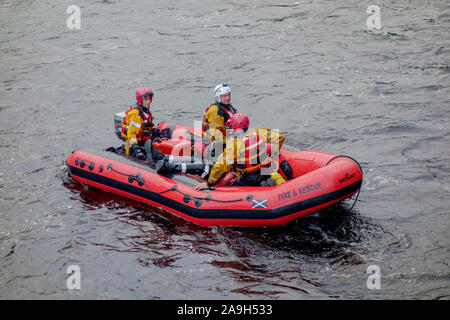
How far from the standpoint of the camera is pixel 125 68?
1278cm

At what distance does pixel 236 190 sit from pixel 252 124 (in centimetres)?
358

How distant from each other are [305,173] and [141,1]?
490 inches

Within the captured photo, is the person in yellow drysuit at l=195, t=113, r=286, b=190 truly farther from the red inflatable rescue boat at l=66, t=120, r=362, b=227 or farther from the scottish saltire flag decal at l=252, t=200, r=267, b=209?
the scottish saltire flag decal at l=252, t=200, r=267, b=209

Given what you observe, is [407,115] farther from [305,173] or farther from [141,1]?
[141,1]

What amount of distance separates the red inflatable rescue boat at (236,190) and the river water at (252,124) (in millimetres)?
223

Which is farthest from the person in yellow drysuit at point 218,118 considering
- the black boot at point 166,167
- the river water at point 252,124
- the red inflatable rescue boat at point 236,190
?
the river water at point 252,124

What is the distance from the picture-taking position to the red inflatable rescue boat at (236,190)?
5.94 metres

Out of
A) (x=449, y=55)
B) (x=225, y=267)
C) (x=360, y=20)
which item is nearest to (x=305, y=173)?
(x=225, y=267)

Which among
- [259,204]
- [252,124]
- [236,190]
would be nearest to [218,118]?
[236,190]

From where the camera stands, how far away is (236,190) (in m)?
6.31

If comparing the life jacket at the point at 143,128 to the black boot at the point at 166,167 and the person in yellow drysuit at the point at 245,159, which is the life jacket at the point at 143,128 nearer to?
the black boot at the point at 166,167

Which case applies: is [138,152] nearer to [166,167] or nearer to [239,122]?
[166,167]

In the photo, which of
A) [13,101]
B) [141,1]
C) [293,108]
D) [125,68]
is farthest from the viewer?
[141,1]

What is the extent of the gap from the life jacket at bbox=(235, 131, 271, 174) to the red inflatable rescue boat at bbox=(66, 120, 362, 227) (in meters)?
0.29
